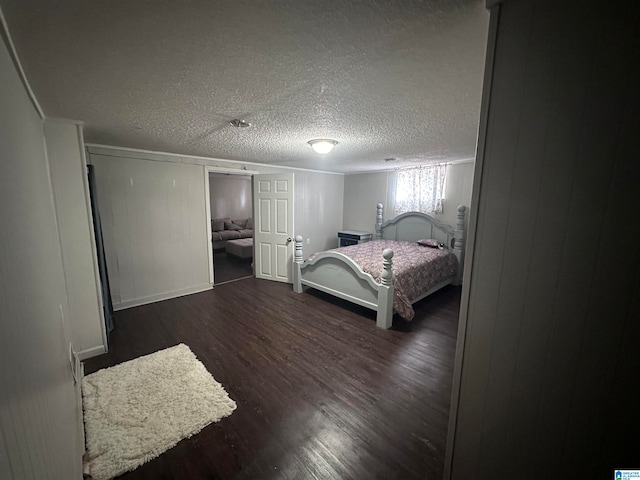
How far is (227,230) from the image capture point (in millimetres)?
7125

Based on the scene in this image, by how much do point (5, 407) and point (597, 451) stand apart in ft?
5.11

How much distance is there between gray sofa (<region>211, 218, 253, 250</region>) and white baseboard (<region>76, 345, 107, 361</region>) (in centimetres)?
400

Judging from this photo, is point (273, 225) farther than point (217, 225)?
No

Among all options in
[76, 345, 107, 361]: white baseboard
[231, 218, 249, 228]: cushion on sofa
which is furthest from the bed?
[231, 218, 249, 228]: cushion on sofa

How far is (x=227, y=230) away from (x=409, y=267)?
17.7ft

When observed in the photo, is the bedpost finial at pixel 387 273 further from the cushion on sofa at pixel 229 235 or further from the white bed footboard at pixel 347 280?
the cushion on sofa at pixel 229 235

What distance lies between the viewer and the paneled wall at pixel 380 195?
4.45 meters

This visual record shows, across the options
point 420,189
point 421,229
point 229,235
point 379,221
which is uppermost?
point 420,189

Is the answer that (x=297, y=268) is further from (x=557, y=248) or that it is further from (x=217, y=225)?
(x=217, y=225)

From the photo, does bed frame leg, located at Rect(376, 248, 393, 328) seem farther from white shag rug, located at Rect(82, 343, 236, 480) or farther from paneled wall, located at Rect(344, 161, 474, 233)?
paneled wall, located at Rect(344, 161, 474, 233)

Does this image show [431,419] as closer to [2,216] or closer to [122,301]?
[2,216]

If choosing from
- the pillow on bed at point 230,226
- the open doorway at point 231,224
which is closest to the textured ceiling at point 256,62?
the open doorway at point 231,224

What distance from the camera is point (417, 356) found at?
2.52 m

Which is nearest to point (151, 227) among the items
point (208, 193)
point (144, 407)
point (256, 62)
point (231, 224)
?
point (208, 193)
